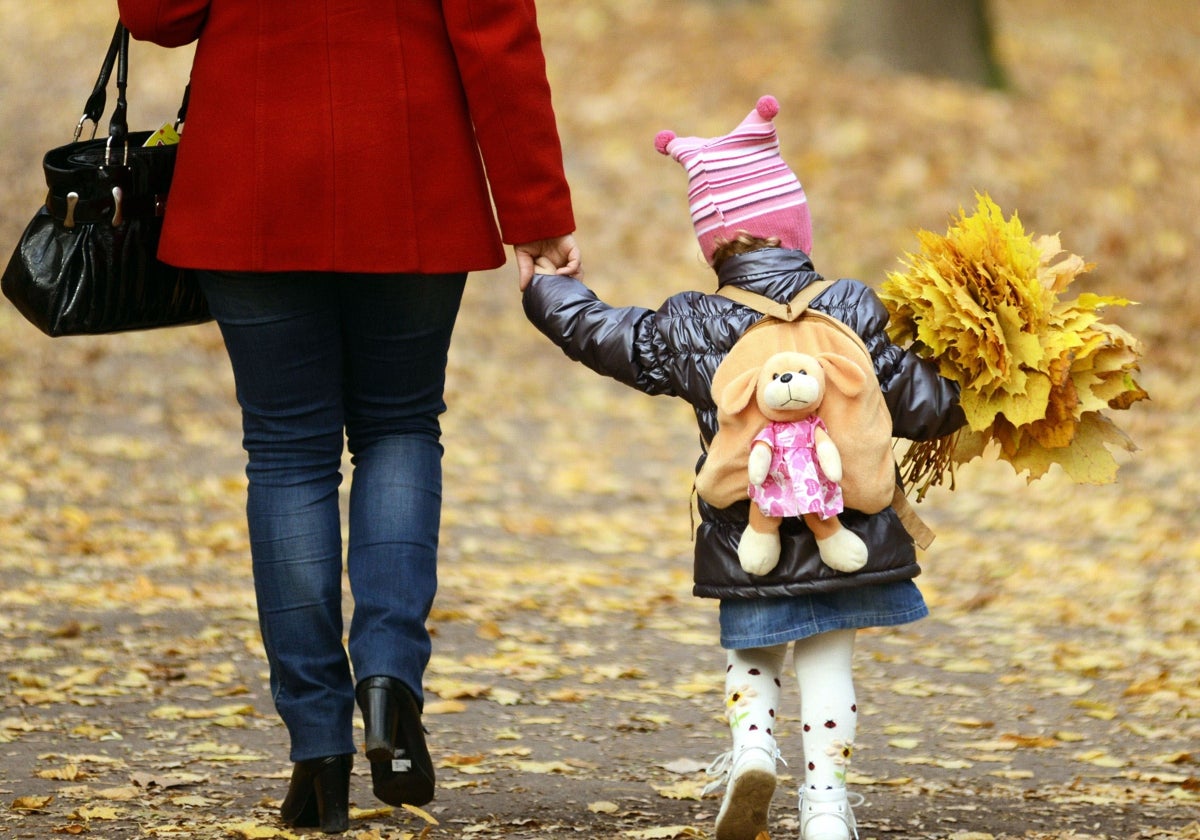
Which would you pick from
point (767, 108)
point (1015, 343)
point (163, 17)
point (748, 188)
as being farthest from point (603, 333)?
point (163, 17)

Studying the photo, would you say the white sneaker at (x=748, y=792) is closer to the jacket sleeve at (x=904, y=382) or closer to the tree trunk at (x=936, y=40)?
Result: the jacket sleeve at (x=904, y=382)

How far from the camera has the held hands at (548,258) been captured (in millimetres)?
3037

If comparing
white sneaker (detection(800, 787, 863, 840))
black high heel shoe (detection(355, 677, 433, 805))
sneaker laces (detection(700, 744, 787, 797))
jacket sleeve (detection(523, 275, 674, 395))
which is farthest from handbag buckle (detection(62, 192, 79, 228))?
white sneaker (detection(800, 787, 863, 840))

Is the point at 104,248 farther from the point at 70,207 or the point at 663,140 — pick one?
the point at 663,140

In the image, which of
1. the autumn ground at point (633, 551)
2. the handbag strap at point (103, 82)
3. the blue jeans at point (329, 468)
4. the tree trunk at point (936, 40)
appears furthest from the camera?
the tree trunk at point (936, 40)

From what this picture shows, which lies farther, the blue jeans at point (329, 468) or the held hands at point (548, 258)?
the held hands at point (548, 258)

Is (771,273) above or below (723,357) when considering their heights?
above

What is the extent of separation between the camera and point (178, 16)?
2.79 meters

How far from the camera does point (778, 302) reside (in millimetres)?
2830

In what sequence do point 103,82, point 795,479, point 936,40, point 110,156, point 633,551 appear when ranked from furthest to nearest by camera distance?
point 936,40 → point 633,551 → point 103,82 → point 110,156 → point 795,479

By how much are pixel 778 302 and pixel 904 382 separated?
28 cm

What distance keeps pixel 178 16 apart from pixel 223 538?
3.73 meters

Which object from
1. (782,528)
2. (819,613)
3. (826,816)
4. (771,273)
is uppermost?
(771,273)

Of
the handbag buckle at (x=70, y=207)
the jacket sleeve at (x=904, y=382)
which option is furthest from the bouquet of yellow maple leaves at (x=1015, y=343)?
the handbag buckle at (x=70, y=207)
